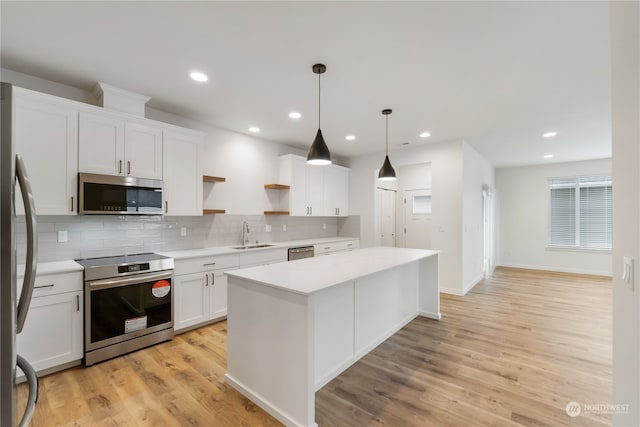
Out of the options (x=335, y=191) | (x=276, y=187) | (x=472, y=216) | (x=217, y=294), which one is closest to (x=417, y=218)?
(x=472, y=216)

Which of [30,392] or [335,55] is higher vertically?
[335,55]

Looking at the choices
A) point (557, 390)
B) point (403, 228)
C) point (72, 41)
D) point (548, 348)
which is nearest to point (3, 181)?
point (72, 41)

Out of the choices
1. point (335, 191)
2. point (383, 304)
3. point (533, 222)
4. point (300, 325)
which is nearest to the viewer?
point (300, 325)

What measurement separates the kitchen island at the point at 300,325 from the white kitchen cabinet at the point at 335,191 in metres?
2.59

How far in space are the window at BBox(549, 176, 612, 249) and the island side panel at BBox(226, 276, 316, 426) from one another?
792 cm

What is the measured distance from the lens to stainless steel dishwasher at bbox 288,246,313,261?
4434mm

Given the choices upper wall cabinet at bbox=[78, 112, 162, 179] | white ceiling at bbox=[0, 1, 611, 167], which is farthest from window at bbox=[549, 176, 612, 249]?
upper wall cabinet at bbox=[78, 112, 162, 179]

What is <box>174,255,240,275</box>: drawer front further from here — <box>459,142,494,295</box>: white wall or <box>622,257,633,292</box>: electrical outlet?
<box>459,142,494,295</box>: white wall

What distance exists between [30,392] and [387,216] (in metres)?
5.90

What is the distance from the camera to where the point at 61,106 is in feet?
8.34

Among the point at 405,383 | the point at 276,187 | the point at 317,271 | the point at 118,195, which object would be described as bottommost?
the point at 405,383

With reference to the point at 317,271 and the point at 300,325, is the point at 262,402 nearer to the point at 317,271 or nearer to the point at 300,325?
the point at 300,325

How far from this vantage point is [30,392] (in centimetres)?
100

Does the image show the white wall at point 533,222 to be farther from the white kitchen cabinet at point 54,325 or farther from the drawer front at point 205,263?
the white kitchen cabinet at point 54,325
